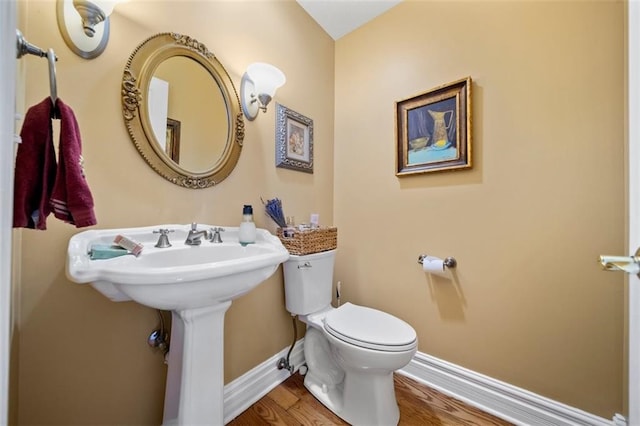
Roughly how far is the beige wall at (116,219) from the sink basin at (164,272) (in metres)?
0.11

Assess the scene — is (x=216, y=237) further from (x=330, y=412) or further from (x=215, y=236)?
(x=330, y=412)

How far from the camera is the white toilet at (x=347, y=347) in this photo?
1.00m

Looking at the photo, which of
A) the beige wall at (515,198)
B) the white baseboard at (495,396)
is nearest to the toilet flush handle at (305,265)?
the beige wall at (515,198)

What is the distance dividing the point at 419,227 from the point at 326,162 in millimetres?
799

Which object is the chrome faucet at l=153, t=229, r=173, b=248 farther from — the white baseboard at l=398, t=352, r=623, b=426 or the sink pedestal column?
the white baseboard at l=398, t=352, r=623, b=426

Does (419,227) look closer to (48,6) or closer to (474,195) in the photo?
(474,195)

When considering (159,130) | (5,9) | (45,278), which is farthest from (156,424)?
(5,9)

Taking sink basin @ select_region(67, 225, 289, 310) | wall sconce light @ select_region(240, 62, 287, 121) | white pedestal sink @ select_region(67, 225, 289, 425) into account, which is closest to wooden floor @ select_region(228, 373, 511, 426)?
white pedestal sink @ select_region(67, 225, 289, 425)

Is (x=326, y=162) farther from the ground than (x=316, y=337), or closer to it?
farther from the ground

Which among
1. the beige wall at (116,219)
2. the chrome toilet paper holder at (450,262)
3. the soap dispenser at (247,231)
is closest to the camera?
the beige wall at (116,219)

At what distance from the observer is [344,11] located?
157 centimetres

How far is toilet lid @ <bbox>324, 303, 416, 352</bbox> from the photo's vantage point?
992mm

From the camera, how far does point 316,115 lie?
166cm

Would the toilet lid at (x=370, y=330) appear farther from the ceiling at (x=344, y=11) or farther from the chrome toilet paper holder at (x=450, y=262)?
the ceiling at (x=344, y=11)
